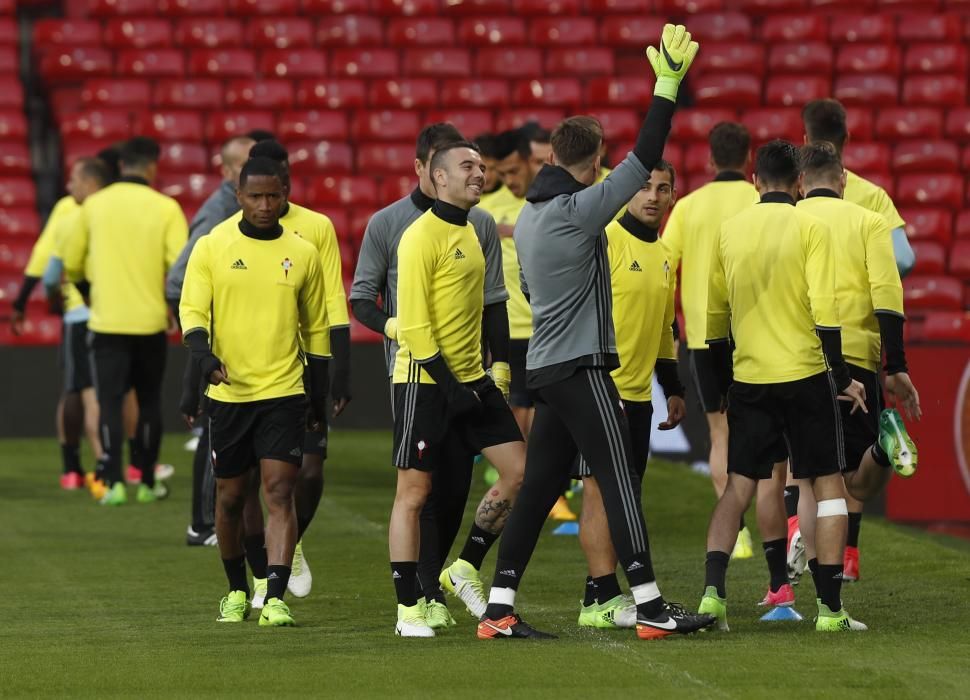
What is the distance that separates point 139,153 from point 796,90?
8.79 meters

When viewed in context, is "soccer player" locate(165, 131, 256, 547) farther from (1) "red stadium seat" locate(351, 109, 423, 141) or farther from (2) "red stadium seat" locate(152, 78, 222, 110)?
(2) "red stadium seat" locate(152, 78, 222, 110)

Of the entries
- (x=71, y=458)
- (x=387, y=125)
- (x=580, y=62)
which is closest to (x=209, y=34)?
(x=387, y=125)

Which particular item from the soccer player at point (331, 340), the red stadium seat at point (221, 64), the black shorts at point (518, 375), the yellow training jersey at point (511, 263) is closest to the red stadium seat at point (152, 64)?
the red stadium seat at point (221, 64)

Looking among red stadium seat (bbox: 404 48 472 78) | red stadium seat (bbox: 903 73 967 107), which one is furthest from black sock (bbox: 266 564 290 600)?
red stadium seat (bbox: 903 73 967 107)

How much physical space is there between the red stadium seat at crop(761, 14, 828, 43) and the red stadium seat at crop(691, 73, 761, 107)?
76cm

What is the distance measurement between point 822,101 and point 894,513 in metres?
4.46

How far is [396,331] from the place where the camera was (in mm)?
7090

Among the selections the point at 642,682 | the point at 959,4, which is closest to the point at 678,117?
the point at 959,4

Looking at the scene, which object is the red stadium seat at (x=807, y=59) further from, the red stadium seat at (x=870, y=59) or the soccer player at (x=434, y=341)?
the soccer player at (x=434, y=341)

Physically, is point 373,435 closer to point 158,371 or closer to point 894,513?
point 158,371

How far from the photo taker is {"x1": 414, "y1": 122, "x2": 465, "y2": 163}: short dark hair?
24.0 ft

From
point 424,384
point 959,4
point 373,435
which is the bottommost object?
point 373,435

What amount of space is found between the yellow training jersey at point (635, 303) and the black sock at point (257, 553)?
1637 millimetres

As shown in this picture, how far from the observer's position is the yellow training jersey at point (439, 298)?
22.0 ft
